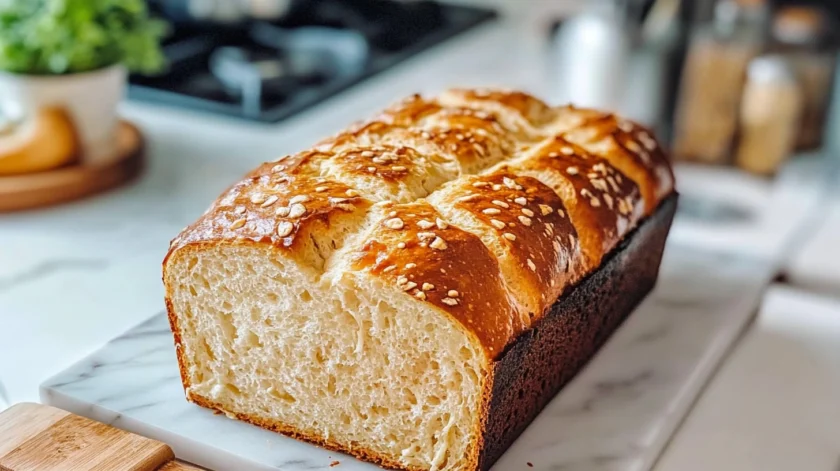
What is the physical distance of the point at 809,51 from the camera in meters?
2.36

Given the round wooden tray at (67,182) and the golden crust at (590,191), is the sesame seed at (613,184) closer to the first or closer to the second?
the golden crust at (590,191)

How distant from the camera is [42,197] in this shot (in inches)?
71.5

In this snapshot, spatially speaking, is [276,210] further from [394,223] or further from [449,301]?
[449,301]

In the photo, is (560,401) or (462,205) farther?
(560,401)

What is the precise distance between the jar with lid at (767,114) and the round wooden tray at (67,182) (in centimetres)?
140

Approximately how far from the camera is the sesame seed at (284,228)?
43.0 inches

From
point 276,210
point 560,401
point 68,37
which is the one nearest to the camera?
point 276,210

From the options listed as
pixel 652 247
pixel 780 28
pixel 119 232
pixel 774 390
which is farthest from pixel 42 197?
pixel 780 28

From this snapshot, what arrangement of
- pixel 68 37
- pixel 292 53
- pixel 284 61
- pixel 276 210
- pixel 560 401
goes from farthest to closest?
pixel 292 53, pixel 284 61, pixel 68 37, pixel 560 401, pixel 276 210

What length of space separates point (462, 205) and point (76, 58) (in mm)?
972

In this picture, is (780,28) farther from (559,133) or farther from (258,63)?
(258,63)

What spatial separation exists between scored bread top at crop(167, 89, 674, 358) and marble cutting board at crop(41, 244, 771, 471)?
0.58 feet

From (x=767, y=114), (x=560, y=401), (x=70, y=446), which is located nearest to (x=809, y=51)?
(x=767, y=114)

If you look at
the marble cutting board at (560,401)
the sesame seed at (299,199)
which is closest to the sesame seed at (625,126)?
the marble cutting board at (560,401)
